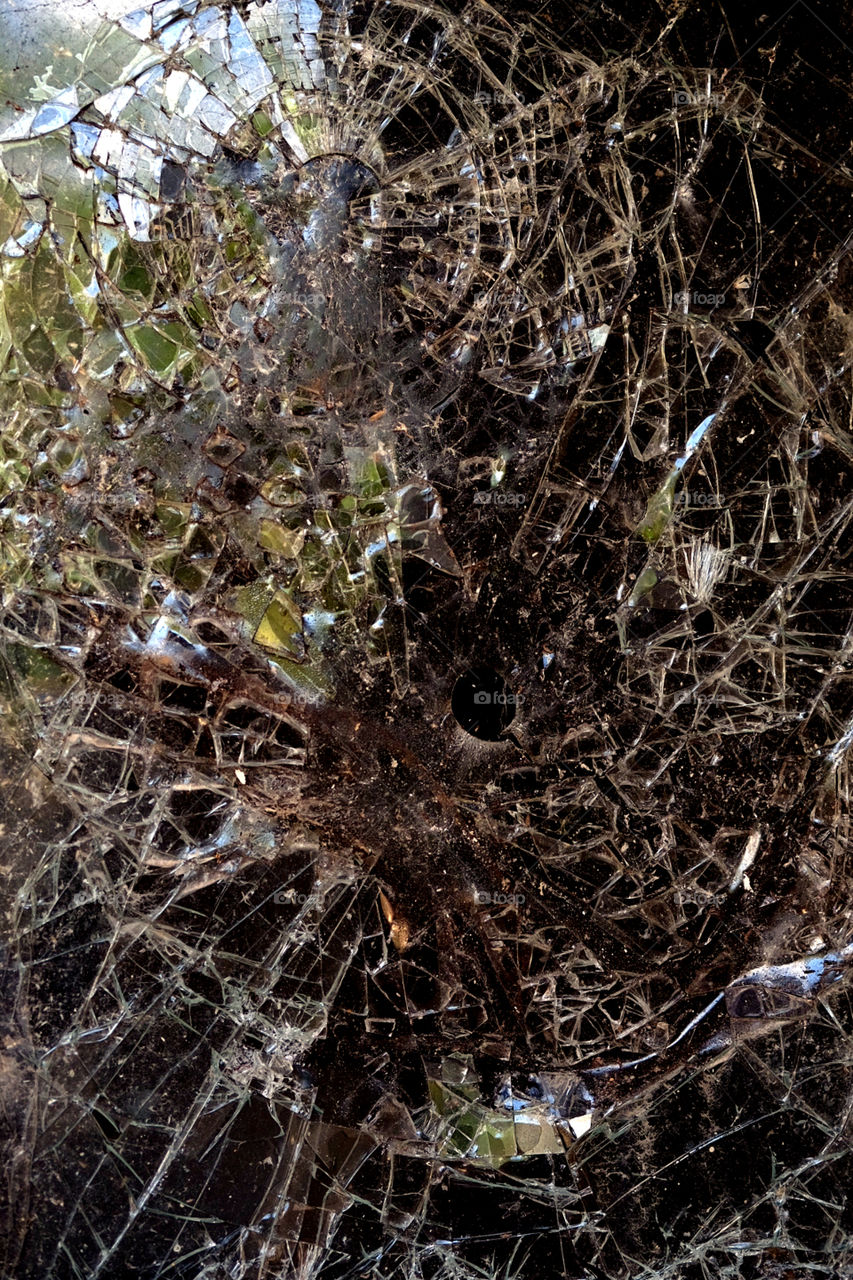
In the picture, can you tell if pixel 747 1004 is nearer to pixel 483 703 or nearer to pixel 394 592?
pixel 483 703

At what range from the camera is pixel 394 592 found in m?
1.70

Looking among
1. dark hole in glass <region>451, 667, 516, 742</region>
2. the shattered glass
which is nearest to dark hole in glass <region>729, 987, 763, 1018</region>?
the shattered glass

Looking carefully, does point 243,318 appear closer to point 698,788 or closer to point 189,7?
point 189,7

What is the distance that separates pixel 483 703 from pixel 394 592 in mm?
264

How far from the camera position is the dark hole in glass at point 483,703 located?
1706mm

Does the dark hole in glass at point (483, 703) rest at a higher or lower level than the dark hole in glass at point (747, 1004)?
higher

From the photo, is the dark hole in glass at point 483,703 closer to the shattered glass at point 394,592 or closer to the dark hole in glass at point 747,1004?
the shattered glass at point 394,592

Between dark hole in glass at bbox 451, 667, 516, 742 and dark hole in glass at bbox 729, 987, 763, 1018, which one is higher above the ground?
dark hole in glass at bbox 451, 667, 516, 742

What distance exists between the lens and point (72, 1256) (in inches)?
66.5

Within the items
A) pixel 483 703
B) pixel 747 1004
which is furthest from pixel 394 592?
pixel 747 1004

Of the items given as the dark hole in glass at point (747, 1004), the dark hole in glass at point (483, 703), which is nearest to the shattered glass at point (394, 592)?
the dark hole in glass at point (483, 703)

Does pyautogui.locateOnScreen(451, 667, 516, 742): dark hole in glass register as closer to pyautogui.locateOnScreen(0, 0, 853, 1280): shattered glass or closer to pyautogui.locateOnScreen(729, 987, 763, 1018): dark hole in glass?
pyautogui.locateOnScreen(0, 0, 853, 1280): shattered glass

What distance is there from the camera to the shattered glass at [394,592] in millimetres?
1664

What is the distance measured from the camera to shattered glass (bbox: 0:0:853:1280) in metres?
1.66
